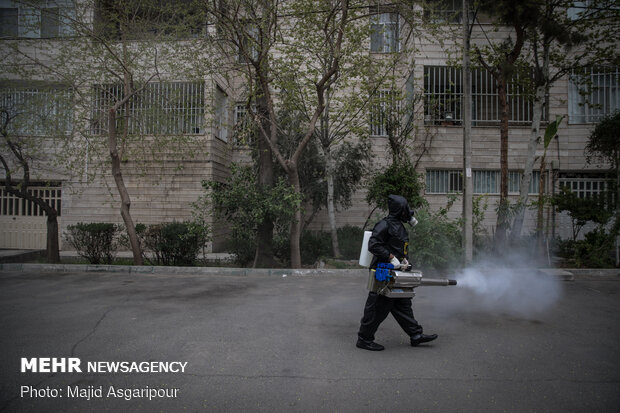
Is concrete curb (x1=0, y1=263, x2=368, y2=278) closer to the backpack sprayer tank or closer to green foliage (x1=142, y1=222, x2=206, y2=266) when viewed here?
green foliage (x1=142, y1=222, x2=206, y2=266)

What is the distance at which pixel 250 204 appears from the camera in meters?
10.4

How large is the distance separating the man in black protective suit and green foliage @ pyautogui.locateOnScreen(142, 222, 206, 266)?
687 cm

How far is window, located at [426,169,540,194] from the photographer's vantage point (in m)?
16.1

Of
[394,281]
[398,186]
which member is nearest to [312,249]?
[398,186]

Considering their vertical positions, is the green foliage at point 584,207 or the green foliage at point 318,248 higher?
the green foliage at point 584,207

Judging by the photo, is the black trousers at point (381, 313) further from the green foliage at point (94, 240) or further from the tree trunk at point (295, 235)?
the green foliage at point (94, 240)

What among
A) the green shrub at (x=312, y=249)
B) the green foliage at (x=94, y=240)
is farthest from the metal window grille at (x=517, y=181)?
the green foliage at (x=94, y=240)

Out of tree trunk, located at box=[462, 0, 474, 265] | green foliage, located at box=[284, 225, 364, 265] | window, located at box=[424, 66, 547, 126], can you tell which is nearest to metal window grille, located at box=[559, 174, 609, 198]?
window, located at box=[424, 66, 547, 126]

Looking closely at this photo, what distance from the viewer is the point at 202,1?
33.0 ft

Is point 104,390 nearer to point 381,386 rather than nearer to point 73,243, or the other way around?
point 381,386

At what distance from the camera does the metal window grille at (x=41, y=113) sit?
11477mm

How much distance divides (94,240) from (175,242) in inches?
97.4

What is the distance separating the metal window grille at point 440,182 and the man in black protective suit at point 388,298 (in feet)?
39.7

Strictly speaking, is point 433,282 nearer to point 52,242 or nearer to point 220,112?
point 52,242
